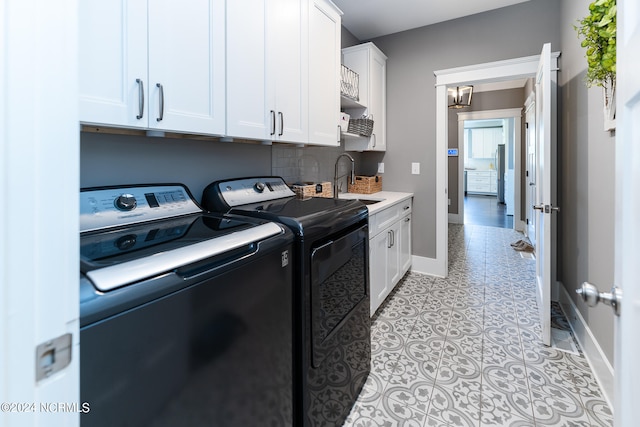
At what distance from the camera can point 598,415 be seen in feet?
5.04

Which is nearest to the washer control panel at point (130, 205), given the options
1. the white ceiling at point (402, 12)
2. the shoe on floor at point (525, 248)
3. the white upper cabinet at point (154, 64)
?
the white upper cabinet at point (154, 64)

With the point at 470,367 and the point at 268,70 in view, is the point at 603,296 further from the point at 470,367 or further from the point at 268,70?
the point at 268,70

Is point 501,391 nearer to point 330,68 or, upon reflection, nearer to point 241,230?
point 241,230

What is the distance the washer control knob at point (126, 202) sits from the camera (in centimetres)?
118

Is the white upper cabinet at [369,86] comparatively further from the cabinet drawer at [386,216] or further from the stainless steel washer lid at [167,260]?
the stainless steel washer lid at [167,260]

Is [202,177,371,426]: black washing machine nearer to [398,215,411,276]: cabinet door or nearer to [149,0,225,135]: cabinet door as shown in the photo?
[149,0,225,135]: cabinet door

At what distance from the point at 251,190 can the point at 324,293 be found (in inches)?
30.3

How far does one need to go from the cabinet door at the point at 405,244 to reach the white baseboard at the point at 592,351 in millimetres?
1334

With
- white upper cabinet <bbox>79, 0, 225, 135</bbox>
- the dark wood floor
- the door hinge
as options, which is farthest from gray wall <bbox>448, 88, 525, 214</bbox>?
the door hinge

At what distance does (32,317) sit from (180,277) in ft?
1.26

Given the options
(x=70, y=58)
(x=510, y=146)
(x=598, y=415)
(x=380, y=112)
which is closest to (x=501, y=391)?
(x=598, y=415)

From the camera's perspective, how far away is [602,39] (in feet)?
4.57

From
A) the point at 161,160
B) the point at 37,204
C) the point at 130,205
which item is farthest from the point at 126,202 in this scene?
the point at 37,204

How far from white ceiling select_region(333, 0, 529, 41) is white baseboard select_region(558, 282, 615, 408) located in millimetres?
2650
